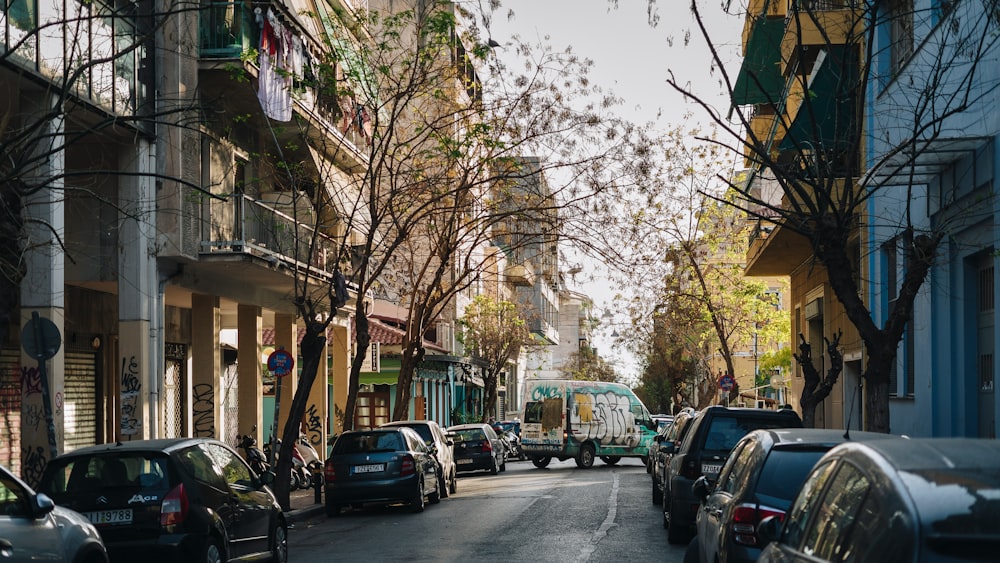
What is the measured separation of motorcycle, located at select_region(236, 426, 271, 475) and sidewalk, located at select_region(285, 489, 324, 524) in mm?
884

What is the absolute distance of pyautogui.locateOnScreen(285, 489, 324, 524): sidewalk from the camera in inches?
853

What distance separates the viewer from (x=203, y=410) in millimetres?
27375

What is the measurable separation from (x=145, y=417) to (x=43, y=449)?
3435mm

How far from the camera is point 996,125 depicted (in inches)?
650

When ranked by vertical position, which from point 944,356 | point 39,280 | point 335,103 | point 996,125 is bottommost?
point 944,356

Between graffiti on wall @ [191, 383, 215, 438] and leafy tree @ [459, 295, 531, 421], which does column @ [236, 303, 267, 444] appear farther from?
leafy tree @ [459, 295, 531, 421]

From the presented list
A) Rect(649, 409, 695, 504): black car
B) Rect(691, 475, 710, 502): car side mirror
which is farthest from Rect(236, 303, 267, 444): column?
Rect(691, 475, 710, 502): car side mirror

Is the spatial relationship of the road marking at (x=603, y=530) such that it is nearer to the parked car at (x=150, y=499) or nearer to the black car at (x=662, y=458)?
the black car at (x=662, y=458)

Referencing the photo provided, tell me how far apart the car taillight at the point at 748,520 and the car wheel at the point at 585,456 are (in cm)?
3090

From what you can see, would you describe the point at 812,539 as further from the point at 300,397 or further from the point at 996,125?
the point at 300,397

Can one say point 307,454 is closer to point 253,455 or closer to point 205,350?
point 253,455

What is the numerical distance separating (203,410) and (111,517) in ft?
52.7

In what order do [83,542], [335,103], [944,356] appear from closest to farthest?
[83,542] → [944,356] → [335,103]

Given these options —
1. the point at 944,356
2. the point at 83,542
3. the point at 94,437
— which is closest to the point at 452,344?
the point at 94,437
